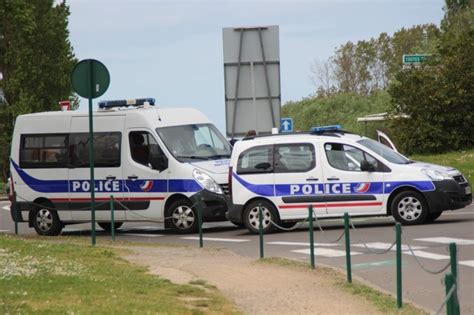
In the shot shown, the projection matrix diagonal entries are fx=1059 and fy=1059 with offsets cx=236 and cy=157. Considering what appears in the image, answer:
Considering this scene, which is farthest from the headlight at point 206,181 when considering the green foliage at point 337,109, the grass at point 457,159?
the green foliage at point 337,109

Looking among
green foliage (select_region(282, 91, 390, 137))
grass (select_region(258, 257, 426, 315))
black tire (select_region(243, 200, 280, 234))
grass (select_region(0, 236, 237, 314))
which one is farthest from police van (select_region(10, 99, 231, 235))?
green foliage (select_region(282, 91, 390, 137))

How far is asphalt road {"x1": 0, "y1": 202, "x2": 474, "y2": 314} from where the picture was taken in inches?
505

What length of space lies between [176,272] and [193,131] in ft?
28.9

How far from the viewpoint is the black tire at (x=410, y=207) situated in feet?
65.4

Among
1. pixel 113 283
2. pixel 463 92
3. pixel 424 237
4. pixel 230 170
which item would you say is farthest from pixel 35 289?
pixel 463 92

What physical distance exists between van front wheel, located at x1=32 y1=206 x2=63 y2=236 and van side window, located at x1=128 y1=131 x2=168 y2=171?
245 cm

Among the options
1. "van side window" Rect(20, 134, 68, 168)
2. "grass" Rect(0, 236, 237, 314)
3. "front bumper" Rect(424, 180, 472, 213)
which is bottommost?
"grass" Rect(0, 236, 237, 314)

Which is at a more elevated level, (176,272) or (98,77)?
(98,77)

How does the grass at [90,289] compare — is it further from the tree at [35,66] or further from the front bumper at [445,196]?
the tree at [35,66]

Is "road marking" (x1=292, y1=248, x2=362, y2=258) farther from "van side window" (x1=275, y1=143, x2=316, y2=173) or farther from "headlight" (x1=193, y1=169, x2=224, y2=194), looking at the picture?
"headlight" (x1=193, y1=169, x2=224, y2=194)

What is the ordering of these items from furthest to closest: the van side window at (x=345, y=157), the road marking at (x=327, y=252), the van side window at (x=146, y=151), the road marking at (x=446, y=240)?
the van side window at (x=146, y=151) → the van side window at (x=345, y=157) → the road marking at (x=446, y=240) → the road marking at (x=327, y=252)

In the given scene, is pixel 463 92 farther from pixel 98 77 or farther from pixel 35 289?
pixel 35 289

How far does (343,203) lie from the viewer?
20266 mm

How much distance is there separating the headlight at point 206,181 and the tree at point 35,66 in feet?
94.9
